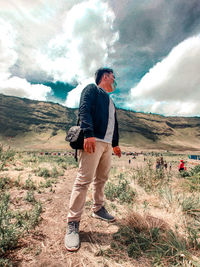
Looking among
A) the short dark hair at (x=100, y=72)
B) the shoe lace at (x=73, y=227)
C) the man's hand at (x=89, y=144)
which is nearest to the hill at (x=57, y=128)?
the short dark hair at (x=100, y=72)

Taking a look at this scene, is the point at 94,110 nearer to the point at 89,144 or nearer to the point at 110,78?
the point at 89,144

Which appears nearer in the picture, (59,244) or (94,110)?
(59,244)

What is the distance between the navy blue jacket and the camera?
1916mm

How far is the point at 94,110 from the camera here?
2102 mm

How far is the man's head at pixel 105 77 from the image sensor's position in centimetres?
249

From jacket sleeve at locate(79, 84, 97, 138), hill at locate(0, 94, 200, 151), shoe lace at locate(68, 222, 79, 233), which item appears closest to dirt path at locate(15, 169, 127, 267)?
shoe lace at locate(68, 222, 79, 233)

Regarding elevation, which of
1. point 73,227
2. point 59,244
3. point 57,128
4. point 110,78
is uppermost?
point 57,128

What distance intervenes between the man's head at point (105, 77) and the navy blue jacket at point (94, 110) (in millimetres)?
345

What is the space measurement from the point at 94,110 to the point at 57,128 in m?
143

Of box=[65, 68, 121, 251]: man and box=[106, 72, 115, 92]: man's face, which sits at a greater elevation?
box=[106, 72, 115, 92]: man's face

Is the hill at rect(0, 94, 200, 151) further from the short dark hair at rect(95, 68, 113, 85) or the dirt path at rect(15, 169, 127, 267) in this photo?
the dirt path at rect(15, 169, 127, 267)

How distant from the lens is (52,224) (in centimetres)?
212

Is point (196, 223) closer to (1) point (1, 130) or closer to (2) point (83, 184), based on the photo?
(2) point (83, 184)

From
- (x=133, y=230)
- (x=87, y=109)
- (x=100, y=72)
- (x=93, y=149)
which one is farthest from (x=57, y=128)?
(x=133, y=230)
